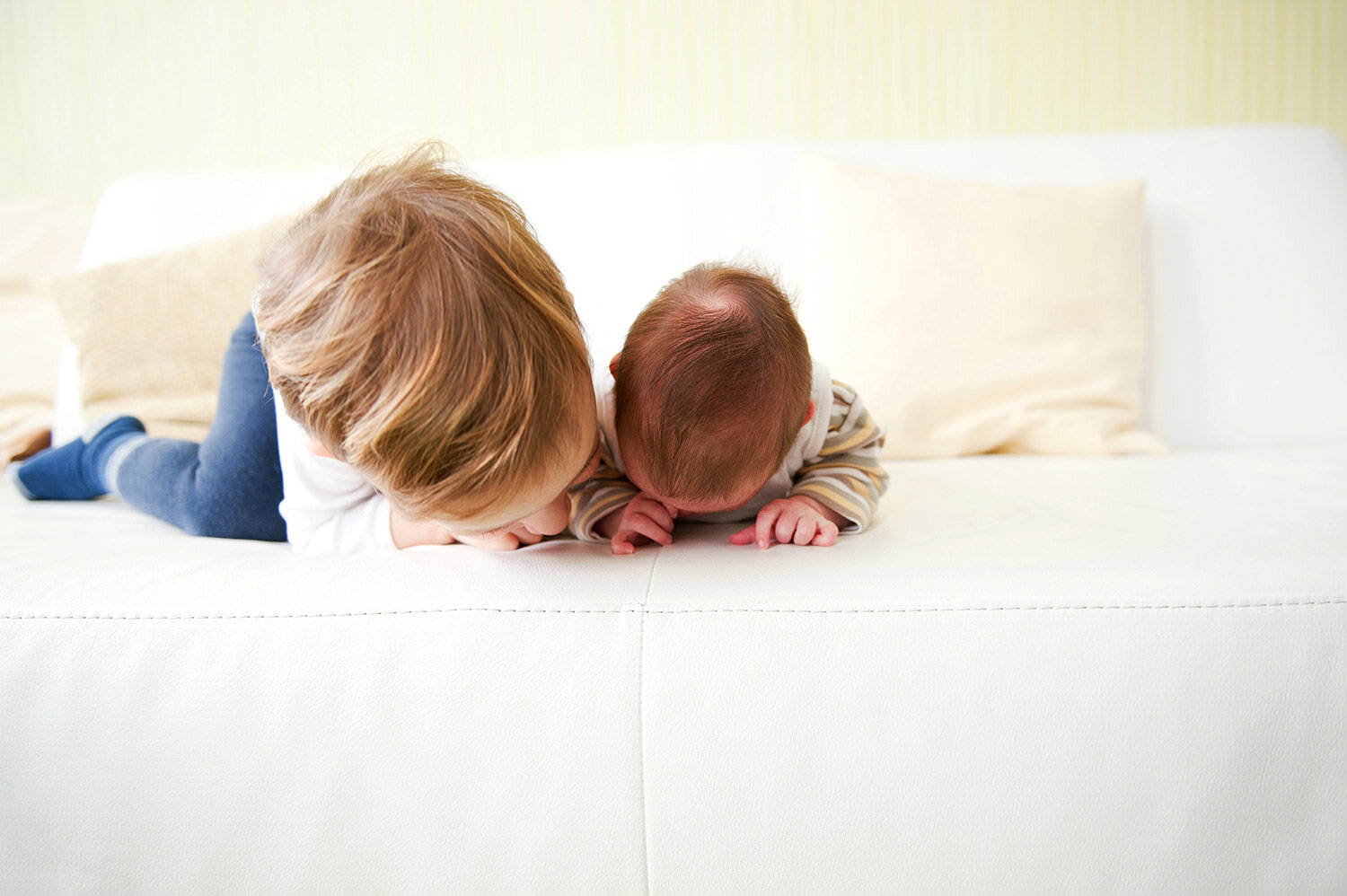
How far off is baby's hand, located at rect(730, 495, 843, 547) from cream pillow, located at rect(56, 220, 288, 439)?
90cm

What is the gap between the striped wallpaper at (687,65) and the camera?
6.11 feet

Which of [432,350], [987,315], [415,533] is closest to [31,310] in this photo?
[415,533]

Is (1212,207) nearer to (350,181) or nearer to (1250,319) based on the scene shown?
(1250,319)

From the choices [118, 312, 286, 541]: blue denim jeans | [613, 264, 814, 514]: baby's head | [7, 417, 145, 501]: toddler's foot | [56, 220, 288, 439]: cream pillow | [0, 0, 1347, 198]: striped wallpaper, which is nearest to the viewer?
[613, 264, 814, 514]: baby's head

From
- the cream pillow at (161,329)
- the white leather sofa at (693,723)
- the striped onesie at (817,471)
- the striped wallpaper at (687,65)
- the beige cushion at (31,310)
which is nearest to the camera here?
the white leather sofa at (693,723)

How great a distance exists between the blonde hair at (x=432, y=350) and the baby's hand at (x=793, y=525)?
0.71ft

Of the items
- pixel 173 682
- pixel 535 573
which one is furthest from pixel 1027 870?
pixel 173 682

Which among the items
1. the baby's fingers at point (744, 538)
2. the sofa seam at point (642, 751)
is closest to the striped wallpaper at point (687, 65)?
the baby's fingers at point (744, 538)

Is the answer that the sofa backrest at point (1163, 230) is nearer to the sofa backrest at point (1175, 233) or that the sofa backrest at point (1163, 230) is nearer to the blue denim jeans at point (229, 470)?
the sofa backrest at point (1175, 233)

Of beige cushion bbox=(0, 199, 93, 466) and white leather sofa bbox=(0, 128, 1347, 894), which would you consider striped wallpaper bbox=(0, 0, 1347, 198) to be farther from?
white leather sofa bbox=(0, 128, 1347, 894)

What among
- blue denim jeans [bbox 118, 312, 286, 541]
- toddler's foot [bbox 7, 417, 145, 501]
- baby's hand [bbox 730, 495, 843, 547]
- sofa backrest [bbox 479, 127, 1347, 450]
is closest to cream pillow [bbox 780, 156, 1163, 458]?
sofa backrest [bbox 479, 127, 1347, 450]

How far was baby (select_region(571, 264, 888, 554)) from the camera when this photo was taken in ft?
2.15

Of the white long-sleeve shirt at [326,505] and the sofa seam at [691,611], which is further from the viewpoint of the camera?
the white long-sleeve shirt at [326,505]

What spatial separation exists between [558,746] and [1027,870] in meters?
0.32
